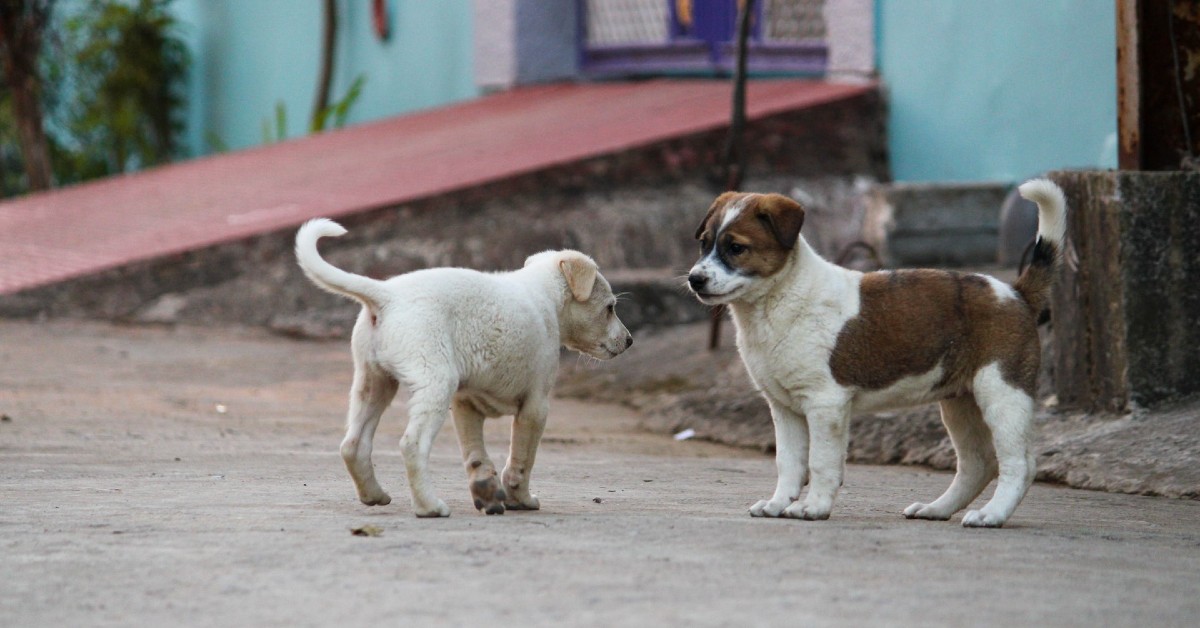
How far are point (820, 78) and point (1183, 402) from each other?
719 centimetres

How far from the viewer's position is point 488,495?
5.12 meters

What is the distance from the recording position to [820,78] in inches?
537

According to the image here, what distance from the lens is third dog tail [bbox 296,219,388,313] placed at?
16.2 feet

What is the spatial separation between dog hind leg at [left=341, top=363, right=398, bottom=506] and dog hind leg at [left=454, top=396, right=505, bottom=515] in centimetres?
31

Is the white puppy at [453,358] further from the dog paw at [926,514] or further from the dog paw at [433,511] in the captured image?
the dog paw at [926,514]

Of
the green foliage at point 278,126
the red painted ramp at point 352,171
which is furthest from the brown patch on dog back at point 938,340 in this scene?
the green foliage at point 278,126

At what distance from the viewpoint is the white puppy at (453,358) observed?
4.89 metres

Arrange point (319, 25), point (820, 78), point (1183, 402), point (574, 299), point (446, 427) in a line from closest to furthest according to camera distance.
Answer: point (574, 299)
point (1183, 402)
point (446, 427)
point (820, 78)
point (319, 25)

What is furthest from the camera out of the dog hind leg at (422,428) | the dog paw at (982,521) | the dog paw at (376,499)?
the dog paw at (376,499)

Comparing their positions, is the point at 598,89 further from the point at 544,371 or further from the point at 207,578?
the point at 207,578

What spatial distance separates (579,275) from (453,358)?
787 millimetres

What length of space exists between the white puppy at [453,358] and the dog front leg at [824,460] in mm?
883

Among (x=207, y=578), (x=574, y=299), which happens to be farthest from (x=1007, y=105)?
(x=207, y=578)

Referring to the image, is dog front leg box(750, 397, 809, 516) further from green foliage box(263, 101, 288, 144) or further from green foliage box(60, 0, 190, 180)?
green foliage box(60, 0, 190, 180)
